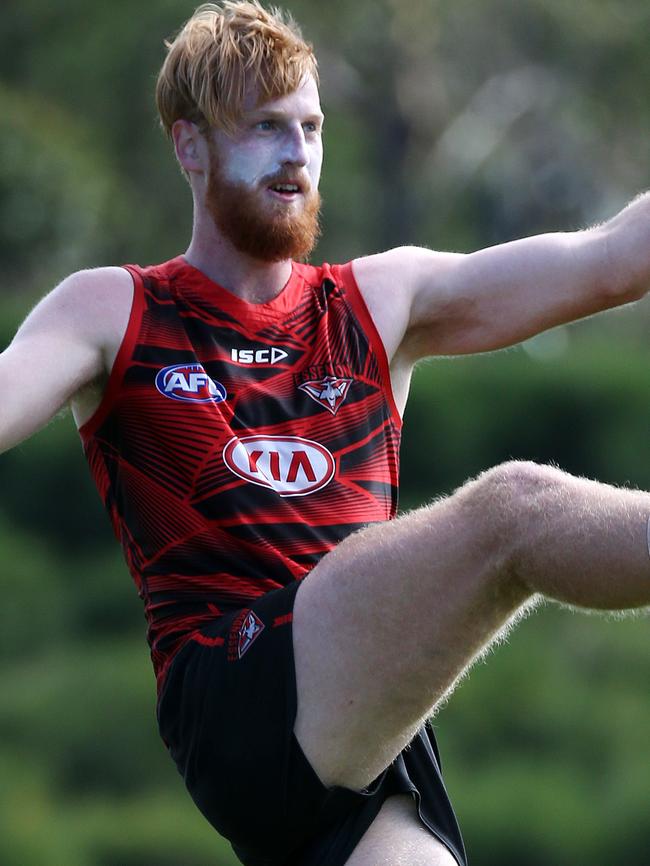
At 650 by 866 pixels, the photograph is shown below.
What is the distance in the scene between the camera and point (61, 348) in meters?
4.31

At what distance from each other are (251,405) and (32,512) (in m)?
8.75

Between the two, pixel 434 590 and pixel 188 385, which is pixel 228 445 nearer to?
pixel 188 385

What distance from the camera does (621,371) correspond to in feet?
46.4

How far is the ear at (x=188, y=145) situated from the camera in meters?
4.73

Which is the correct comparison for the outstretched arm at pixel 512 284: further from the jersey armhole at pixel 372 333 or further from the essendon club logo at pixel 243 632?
the essendon club logo at pixel 243 632

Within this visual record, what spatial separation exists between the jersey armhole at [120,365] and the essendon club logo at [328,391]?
434mm

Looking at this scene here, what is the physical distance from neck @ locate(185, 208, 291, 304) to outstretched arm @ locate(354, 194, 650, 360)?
0.24 metres

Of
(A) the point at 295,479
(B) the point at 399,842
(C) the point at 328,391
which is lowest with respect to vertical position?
(B) the point at 399,842

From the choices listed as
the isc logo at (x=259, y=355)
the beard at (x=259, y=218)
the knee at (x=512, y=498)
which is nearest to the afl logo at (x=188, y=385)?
the isc logo at (x=259, y=355)

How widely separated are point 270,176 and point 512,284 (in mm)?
692

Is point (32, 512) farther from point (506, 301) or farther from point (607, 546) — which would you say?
point (607, 546)

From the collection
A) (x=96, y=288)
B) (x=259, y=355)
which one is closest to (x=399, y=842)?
(x=259, y=355)

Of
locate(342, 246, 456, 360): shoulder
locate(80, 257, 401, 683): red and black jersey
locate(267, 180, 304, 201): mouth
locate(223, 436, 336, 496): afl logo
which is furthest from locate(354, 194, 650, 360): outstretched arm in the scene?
locate(223, 436, 336, 496): afl logo

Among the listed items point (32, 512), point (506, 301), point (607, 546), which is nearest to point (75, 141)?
point (32, 512)
